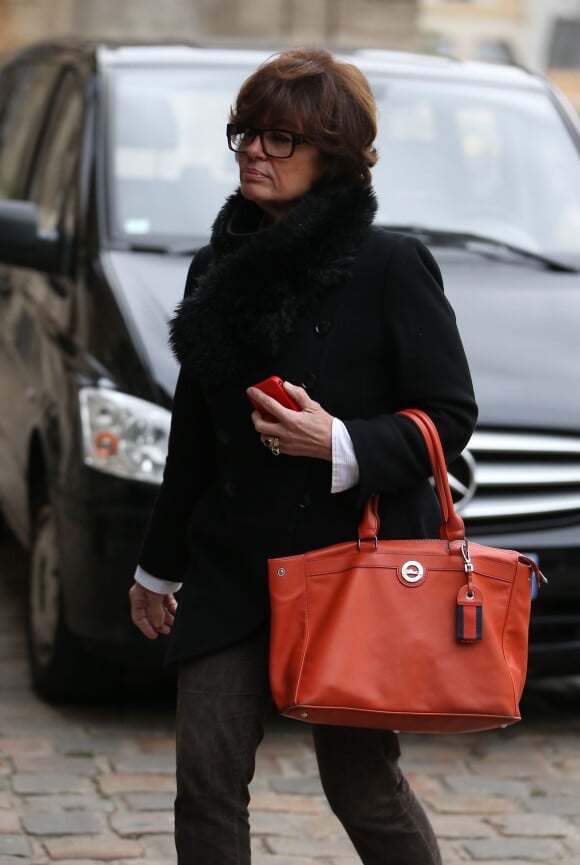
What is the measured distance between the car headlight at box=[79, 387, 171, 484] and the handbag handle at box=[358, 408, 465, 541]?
6.51ft

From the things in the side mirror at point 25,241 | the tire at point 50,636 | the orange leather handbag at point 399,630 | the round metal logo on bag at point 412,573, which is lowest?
the tire at point 50,636

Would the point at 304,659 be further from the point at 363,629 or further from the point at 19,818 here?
the point at 19,818

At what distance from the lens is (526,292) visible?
5777mm

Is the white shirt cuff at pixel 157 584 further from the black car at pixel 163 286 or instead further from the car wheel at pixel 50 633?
the car wheel at pixel 50 633

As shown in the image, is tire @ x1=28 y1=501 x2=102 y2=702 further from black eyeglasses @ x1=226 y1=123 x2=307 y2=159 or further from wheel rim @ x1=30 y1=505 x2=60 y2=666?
black eyeglasses @ x1=226 y1=123 x2=307 y2=159

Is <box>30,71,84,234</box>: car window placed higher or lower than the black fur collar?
lower

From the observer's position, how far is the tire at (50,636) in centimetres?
552

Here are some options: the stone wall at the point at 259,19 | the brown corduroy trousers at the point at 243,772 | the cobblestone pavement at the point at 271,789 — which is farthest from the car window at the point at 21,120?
the stone wall at the point at 259,19

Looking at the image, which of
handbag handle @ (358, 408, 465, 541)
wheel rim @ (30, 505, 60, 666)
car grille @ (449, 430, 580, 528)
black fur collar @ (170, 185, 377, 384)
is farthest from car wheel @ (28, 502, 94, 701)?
handbag handle @ (358, 408, 465, 541)

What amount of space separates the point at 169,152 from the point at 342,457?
3217 mm

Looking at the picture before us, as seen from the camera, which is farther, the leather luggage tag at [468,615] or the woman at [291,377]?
the woman at [291,377]

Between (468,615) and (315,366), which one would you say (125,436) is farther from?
(468,615)

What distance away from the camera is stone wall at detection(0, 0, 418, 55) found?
16672mm

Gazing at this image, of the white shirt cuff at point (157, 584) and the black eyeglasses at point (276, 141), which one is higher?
the black eyeglasses at point (276, 141)
